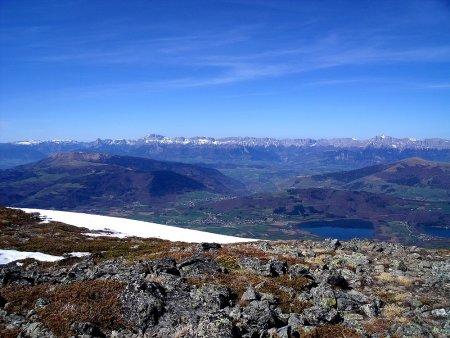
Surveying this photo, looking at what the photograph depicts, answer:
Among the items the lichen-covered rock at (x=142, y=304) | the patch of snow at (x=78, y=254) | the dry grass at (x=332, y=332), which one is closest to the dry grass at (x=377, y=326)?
the dry grass at (x=332, y=332)

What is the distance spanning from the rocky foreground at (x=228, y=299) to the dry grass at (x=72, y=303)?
4cm

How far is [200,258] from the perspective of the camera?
2344cm

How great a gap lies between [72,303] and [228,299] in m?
7.57

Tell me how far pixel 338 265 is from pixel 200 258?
11.1 metres

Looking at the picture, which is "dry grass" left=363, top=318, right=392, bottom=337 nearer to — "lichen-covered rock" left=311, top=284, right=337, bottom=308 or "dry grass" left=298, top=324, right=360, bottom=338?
"dry grass" left=298, top=324, right=360, bottom=338

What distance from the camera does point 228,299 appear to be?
1788 centimetres

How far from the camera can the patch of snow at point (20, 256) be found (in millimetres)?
30109

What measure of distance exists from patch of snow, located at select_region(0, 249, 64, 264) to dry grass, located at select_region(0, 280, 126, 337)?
14.1m

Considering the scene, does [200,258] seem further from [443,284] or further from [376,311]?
[443,284]

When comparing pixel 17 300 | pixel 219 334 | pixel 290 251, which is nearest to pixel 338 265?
pixel 290 251

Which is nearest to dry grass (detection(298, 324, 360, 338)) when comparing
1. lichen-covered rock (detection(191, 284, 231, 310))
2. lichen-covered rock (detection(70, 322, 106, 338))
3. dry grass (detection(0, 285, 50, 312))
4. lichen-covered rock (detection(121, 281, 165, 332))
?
lichen-covered rock (detection(191, 284, 231, 310))

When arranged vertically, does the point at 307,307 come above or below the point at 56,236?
above

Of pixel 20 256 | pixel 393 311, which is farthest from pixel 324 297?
pixel 20 256

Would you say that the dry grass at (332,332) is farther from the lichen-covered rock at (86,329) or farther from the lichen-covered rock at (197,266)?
the lichen-covered rock at (86,329)
